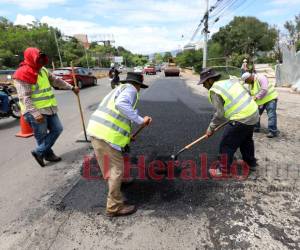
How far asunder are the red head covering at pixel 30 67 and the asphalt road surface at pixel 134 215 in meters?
1.35

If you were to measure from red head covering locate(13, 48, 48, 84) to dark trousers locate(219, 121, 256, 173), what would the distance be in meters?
2.70

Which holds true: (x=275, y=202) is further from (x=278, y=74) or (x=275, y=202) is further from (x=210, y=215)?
(x=278, y=74)

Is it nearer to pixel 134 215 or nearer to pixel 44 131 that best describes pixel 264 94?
pixel 134 215

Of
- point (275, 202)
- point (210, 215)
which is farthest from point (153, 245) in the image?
point (275, 202)

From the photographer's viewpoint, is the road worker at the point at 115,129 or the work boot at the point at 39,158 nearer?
the road worker at the point at 115,129

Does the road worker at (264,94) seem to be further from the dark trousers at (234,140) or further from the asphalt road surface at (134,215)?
the dark trousers at (234,140)

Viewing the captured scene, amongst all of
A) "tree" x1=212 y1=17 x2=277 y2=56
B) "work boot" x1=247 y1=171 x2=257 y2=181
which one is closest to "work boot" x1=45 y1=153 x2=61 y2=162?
"work boot" x1=247 y1=171 x2=257 y2=181

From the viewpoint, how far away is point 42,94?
3668mm

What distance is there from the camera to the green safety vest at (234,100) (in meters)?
3.04

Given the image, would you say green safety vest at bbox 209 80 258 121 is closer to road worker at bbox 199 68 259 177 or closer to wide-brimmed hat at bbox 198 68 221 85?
road worker at bbox 199 68 259 177

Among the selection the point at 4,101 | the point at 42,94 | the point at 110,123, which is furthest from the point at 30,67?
the point at 4,101

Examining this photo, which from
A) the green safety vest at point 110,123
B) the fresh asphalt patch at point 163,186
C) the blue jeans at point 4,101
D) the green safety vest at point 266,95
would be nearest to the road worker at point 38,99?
the fresh asphalt patch at point 163,186

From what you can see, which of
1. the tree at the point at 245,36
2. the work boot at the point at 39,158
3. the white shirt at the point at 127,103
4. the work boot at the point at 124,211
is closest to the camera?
the white shirt at the point at 127,103

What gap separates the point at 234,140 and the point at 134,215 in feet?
5.26
